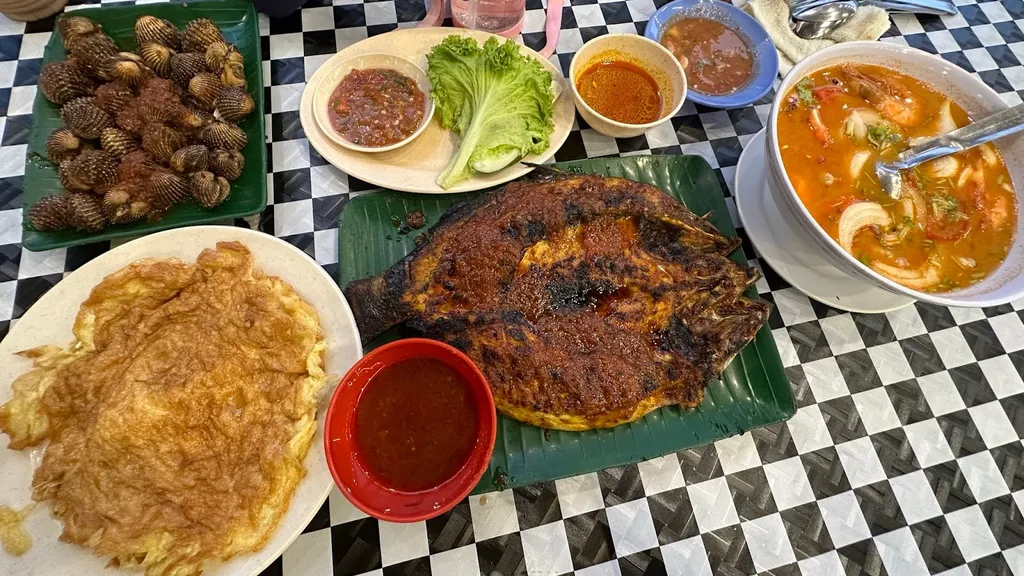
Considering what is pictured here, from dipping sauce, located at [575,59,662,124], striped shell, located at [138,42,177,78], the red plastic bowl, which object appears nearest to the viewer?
the red plastic bowl

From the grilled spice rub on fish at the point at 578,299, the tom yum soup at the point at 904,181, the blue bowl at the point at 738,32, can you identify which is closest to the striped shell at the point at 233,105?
the grilled spice rub on fish at the point at 578,299

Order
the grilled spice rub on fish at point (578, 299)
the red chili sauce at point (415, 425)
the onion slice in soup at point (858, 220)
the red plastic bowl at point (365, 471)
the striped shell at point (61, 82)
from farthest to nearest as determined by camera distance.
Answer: the striped shell at point (61, 82)
the onion slice in soup at point (858, 220)
the grilled spice rub on fish at point (578, 299)
the red chili sauce at point (415, 425)
the red plastic bowl at point (365, 471)

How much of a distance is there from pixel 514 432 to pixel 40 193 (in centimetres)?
279

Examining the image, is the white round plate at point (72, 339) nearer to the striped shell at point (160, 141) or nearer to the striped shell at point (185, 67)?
the striped shell at point (160, 141)

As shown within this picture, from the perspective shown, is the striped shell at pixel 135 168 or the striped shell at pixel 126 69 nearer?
the striped shell at pixel 135 168

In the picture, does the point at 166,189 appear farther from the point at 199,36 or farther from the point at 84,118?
the point at 199,36

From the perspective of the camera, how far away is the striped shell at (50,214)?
2455 millimetres

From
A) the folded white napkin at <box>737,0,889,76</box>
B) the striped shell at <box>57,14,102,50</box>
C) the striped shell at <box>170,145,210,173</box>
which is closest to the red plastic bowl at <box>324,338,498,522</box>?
the striped shell at <box>170,145,210,173</box>

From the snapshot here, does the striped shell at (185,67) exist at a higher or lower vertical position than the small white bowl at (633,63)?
higher

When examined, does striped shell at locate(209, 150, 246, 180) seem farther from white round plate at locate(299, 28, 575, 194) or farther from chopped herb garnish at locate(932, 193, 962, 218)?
chopped herb garnish at locate(932, 193, 962, 218)

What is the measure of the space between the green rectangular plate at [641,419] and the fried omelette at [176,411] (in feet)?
1.72

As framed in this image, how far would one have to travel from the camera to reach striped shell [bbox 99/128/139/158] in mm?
2697

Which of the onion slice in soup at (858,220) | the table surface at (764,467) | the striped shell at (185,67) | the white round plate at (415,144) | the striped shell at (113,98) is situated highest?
Result: the striped shell at (185,67)

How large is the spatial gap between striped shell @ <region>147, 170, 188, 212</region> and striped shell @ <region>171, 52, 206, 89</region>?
68cm
